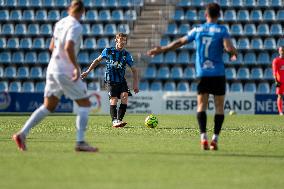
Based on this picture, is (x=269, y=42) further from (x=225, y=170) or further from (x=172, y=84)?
(x=225, y=170)

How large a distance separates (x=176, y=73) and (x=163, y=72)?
0.55 metres

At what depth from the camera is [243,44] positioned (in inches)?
1307

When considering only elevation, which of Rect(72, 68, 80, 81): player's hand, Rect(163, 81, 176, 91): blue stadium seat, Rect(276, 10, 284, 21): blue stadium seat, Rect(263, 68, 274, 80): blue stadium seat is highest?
Rect(276, 10, 284, 21): blue stadium seat

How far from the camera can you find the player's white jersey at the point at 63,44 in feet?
33.3

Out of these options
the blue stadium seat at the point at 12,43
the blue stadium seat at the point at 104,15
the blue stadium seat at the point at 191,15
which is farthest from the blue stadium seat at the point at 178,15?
the blue stadium seat at the point at 12,43

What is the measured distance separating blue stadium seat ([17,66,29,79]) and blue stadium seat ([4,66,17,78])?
0.62ft

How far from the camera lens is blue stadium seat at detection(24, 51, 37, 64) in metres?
34.0

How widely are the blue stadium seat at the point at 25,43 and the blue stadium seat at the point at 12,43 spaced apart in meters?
0.20

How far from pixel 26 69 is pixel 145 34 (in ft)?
17.8

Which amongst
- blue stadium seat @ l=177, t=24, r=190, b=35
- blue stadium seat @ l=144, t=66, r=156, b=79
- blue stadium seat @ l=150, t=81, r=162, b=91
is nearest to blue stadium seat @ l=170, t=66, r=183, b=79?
blue stadium seat @ l=150, t=81, r=162, b=91

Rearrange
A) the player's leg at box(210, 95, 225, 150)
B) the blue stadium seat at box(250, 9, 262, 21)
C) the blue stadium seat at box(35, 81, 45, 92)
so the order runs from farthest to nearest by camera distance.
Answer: the blue stadium seat at box(250, 9, 262, 21) < the blue stadium seat at box(35, 81, 45, 92) < the player's leg at box(210, 95, 225, 150)

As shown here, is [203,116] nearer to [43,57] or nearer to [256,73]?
[256,73]

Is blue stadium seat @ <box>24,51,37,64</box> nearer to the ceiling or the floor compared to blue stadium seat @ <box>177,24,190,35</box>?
nearer to the floor

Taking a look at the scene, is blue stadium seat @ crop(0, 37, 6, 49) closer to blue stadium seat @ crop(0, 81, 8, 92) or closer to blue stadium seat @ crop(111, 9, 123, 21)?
blue stadium seat @ crop(0, 81, 8, 92)
